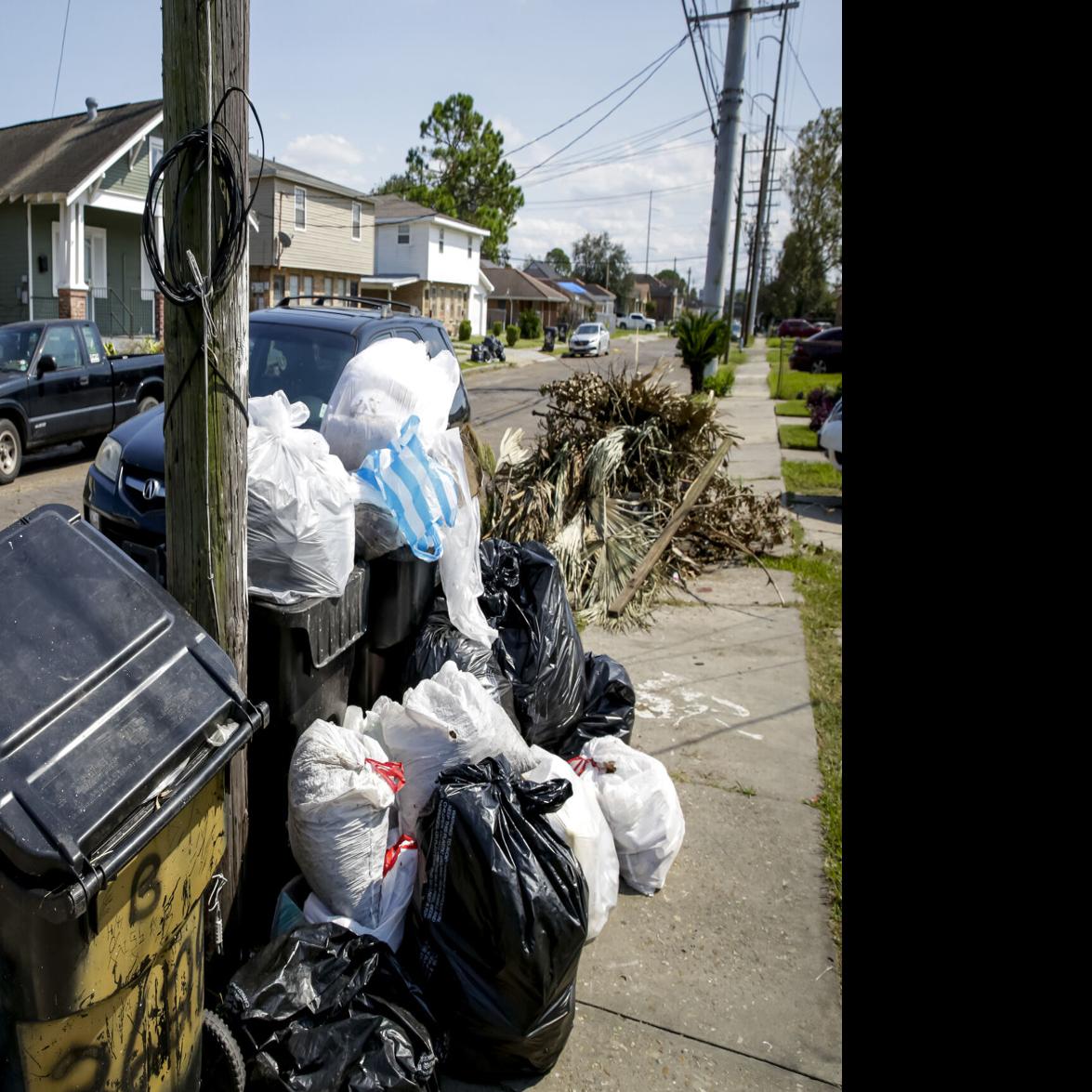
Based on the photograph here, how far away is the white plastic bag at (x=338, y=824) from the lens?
268cm

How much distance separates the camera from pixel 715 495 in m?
8.16

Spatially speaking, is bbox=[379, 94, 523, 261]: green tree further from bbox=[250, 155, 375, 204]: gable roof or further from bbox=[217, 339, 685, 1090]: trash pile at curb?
bbox=[217, 339, 685, 1090]: trash pile at curb

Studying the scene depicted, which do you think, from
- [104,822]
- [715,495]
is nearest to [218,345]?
[104,822]

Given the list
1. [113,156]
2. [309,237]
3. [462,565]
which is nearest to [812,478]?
[462,565]

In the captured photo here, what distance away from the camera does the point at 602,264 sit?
107 meters

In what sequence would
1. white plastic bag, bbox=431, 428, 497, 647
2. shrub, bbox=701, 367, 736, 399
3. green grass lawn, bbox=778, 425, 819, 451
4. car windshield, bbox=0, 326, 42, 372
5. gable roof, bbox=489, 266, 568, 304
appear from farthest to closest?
1. gable roof, bbox=489, 266, 568, 304
2. shrub, bbox=701, 367, 736, 399
3. green grass lawn, bbox=778, 425, 819, 451
4. car windshield, bbox=0, 326, 42, 372
5. white plastic bag, bbox=431, 428, 497, 647

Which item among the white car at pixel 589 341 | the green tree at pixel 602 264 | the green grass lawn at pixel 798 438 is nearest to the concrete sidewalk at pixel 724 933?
the green grass lawn at pixel 798 438

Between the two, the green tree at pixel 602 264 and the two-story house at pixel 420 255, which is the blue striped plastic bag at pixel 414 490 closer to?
the two-story house at pixel 420 255

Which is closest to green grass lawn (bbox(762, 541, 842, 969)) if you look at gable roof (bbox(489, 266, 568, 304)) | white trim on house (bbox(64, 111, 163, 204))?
white trim on house (bbox(64, 111, 163, 204))

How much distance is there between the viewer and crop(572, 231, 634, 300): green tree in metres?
106

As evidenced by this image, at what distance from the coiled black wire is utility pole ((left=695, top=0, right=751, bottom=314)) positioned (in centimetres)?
1586

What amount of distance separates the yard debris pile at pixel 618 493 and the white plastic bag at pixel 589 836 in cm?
304
